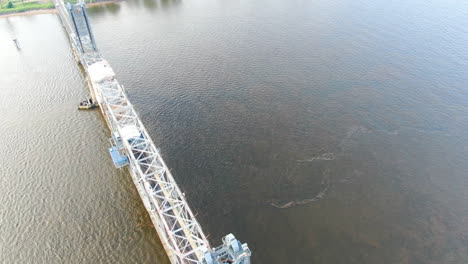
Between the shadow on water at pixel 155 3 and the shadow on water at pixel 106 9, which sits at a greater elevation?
the shadow on water at pixel 155 3

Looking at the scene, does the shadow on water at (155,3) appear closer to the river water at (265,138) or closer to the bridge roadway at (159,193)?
the river water at (265,138)

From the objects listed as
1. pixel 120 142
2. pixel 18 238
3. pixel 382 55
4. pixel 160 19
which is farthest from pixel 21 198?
pixel 382 55

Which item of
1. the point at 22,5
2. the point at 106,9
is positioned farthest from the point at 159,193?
the point at 22,5

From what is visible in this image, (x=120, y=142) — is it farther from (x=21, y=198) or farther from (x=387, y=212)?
(x=387, y=212)

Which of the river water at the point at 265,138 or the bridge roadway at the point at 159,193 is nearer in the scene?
the bridge roadway at the point at 159,193

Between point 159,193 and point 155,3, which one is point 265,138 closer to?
point 159,193

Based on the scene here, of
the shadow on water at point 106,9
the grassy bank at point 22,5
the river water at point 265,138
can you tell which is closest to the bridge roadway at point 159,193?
the river water at point 265,138
